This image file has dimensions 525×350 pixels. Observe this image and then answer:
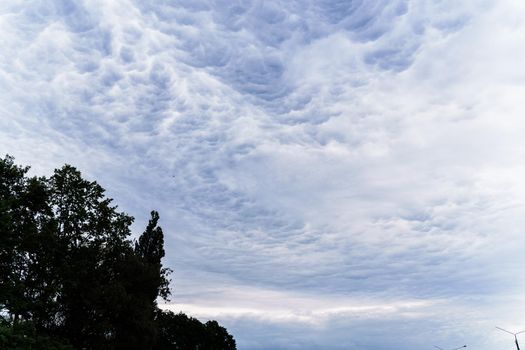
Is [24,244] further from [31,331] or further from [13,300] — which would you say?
[31,331]

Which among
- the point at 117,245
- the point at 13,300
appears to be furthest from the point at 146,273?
the point at 13,300

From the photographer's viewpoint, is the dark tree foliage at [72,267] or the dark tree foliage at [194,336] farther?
the dark tree foliage at [194,336]

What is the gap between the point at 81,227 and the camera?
39.7 m

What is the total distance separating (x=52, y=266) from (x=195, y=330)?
72129 mm

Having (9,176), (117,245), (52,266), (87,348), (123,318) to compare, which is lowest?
(87,348)

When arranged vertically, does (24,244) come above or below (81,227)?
below

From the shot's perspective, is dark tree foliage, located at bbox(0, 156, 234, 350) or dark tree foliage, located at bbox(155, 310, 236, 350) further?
dark tree foliage, located at bbox(155, 310, 236, 350)

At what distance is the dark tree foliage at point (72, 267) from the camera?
117 ft

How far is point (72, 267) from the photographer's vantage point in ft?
123

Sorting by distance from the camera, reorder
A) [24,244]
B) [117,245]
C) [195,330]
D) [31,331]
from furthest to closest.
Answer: [195,330] < [117,245] < [24,244] < [31,331]

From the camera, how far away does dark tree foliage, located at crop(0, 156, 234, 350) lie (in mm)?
35594

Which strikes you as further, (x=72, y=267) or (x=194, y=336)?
(x=194, y=336)

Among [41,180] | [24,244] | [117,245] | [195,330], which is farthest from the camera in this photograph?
[195,330]

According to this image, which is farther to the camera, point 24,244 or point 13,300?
point 24,244
